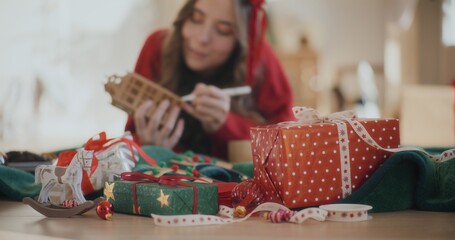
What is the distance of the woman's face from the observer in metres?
1.81

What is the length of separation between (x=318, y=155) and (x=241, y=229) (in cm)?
16

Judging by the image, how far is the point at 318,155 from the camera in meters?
0.86

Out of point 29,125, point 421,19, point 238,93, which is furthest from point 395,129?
point 421,19

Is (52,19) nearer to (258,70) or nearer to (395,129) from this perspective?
(258,70)

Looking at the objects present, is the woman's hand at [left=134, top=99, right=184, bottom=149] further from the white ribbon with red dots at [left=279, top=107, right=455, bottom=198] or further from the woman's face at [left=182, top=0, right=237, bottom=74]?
the white ribbon with red dots at [left=279, top=107, right=455, bottom=198]

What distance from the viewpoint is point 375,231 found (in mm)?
736

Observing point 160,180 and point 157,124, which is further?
point 157,124

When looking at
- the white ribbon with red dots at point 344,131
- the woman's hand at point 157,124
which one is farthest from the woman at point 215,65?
the white ribbon with red dots at point 344,131

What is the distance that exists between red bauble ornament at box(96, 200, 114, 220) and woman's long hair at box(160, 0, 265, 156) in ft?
3.28

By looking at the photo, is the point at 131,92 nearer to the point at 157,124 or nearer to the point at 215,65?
the point at 157,124

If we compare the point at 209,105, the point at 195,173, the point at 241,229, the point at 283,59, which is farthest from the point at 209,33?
the point at 283,59

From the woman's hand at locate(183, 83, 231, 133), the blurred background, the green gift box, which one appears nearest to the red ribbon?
the green gift box

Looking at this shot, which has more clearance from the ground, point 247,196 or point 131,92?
point 131,92

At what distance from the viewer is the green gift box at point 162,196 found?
0.80m
